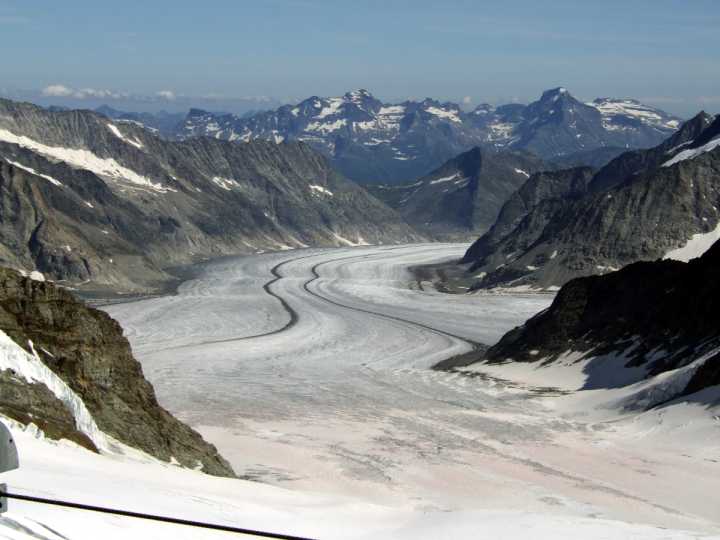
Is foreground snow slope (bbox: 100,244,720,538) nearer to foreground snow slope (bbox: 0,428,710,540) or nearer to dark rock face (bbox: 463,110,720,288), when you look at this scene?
foreground snow slope (bbox: 0,428,710,540)

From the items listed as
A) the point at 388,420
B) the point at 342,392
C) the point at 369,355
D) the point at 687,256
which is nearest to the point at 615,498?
the point at 388,420

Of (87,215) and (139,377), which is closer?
(139,377)

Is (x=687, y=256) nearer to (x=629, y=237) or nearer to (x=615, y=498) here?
(x=629, y=237)

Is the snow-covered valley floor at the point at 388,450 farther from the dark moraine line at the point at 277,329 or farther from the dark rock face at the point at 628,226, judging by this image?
the dark rock face at the point at 628,226

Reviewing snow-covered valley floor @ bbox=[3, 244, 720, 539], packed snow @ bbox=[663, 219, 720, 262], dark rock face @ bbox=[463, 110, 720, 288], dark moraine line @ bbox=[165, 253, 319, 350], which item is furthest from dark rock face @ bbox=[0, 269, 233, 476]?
dark rock face @ bbox=[463, 110, 720, 288]

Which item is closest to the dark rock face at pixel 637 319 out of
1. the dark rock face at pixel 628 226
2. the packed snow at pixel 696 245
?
the packed snow at pixel 696 245

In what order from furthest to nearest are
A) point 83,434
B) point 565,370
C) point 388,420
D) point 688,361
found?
point 565,370 → point 688,361 → point 388,420 → point 83,434

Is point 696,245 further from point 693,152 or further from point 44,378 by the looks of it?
point 44,378
